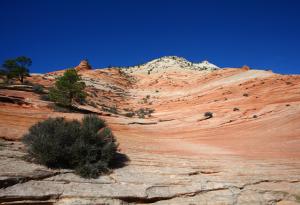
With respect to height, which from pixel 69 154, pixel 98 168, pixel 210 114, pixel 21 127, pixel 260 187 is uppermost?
pixel 210 114

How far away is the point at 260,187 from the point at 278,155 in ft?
13.0

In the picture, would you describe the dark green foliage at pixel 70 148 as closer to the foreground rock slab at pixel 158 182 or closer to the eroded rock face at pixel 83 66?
the foreground rock slab at pixel 158 182

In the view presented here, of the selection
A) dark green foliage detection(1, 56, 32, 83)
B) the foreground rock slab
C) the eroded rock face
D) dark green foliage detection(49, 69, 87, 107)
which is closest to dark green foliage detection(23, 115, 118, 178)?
the foreground rock slab

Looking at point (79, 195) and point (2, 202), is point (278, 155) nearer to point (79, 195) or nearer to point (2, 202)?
point (79, 195)

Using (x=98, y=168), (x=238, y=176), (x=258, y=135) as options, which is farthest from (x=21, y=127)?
(x=258, y=135)

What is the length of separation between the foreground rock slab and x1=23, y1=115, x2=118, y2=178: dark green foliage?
0.32m

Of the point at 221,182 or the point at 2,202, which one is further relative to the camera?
the point at 221,182

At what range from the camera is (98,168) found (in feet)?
22.4

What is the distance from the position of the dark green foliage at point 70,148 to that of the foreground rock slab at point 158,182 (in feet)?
1.04

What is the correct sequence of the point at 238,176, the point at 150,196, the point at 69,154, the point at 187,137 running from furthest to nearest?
the point at 187,137 → the point at 238,176 → the point at 69,154 → the point at 150,196

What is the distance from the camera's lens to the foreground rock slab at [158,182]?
5.37 m

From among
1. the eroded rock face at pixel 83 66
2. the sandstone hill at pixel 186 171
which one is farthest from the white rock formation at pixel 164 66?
the sandstone hill at pixel 186 171

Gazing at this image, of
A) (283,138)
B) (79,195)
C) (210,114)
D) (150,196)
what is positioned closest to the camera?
(79,195)

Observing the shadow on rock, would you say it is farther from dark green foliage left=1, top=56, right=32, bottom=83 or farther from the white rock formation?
the white rock formation
